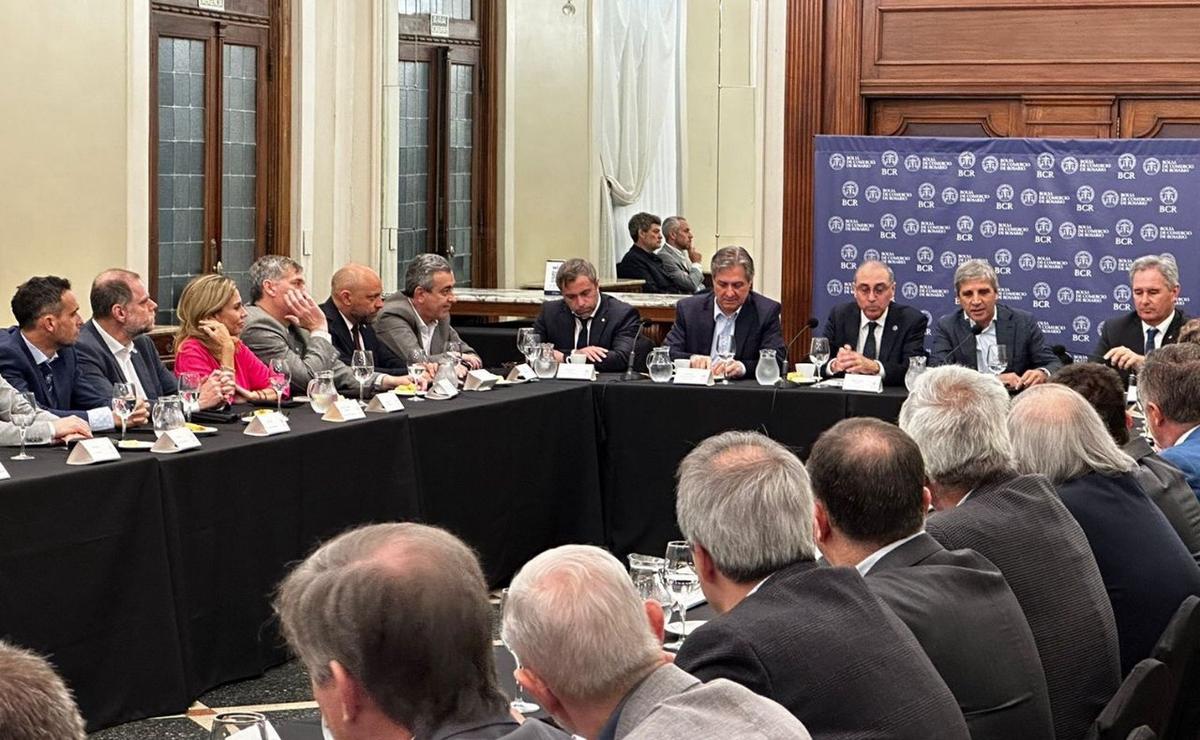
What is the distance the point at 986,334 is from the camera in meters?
6.83

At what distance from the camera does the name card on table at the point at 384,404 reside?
5.62 metres

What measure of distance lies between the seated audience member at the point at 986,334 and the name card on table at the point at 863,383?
0.43 metres

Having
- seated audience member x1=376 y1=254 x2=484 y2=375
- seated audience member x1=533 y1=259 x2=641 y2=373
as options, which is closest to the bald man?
seated audience member x1=376 y1=254 x2=484 y2=375

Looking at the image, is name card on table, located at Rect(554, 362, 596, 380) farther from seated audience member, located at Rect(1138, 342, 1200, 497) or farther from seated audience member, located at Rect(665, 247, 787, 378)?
seated audience member, located at Rect(1138, 342, 1200, 497)

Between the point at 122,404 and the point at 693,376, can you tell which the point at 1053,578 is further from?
the point at 693,376

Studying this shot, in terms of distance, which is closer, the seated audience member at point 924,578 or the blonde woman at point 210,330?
the seated audience member at point 924,578

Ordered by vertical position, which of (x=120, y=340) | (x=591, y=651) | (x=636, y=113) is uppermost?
(x=636, y=113)

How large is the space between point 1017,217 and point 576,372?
2747mm

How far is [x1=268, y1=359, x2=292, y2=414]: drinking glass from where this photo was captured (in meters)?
5.60

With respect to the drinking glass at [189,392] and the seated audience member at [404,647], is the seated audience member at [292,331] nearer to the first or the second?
the drinking glass at [189,392]

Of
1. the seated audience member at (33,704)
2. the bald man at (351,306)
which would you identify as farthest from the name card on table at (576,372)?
the seated audience member at (33,704)

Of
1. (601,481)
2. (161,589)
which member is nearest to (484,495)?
(601,481)

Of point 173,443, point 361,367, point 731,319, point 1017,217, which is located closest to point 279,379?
point 361,367

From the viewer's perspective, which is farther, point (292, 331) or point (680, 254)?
point (680, 254)
